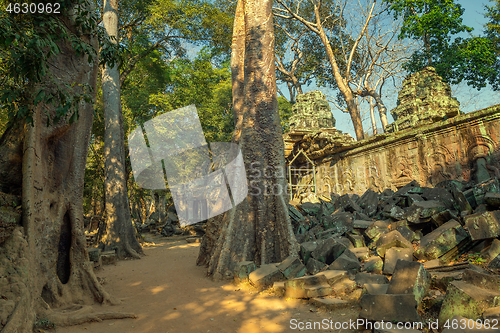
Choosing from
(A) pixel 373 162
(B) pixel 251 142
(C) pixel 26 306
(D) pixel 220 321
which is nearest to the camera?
(C) pixel 26 306

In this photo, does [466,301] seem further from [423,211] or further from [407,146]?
[407,146]

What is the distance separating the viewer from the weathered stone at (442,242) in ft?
13.3

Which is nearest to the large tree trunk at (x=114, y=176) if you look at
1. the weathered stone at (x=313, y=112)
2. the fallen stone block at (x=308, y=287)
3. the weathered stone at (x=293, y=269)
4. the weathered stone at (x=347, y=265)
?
the weathered stone at (x=293, y=269)

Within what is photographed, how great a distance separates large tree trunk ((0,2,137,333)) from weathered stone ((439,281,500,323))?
3507 mm

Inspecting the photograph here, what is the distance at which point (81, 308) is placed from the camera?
3531 millimetres

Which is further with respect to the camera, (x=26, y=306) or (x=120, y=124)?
(x=120, y=124)

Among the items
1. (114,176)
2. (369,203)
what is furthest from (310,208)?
(114,176)

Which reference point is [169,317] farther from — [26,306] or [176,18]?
[176,18]

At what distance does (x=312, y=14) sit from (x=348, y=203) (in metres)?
18.7

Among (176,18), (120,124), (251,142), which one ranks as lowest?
(251,142)

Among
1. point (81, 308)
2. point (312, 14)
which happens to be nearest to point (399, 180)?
point (81, 308)

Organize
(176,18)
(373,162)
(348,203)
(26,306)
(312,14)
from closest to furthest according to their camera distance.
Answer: (26,306) → (348,203) → (373,162) → (176,18) → (312,14)

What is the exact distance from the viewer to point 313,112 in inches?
648

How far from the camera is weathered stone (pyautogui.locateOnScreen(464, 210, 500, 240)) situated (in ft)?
12.2
